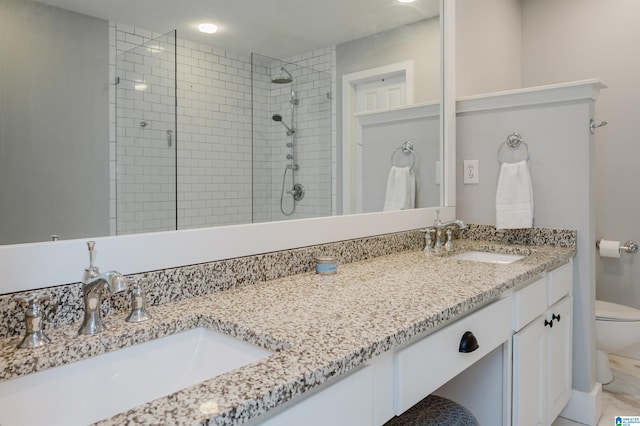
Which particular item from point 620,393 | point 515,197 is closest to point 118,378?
point 515,197

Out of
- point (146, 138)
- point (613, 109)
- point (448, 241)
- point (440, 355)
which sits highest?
point (613, 109)

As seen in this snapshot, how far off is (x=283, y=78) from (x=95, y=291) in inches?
35.1

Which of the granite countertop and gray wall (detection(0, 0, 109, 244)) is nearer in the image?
the granite countertop

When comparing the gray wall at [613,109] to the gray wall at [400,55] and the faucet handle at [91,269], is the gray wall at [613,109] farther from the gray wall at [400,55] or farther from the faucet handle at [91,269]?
the faucet handle at [91,269]

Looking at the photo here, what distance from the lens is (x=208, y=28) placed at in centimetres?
127

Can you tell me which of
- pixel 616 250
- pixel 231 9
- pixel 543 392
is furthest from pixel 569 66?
pixel 231 9

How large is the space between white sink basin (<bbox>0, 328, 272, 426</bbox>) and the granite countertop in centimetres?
2

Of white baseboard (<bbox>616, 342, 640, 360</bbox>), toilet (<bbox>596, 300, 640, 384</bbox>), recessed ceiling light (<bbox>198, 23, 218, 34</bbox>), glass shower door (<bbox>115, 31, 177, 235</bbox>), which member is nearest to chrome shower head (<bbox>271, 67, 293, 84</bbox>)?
recessed ceiling light (<bbox>198, 23, 218, 34</bbox>)

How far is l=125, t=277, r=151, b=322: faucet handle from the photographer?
3.20 ft

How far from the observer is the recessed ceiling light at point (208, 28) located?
1.25m

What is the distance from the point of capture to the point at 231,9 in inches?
52.5

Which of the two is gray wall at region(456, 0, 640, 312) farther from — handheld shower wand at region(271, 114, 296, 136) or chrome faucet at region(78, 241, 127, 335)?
chrome faucet at region(78, 241, 127, 335)

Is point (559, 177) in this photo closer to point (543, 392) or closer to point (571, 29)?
point (543, 392)

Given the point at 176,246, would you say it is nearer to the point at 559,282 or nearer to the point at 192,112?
the point at 192,112
